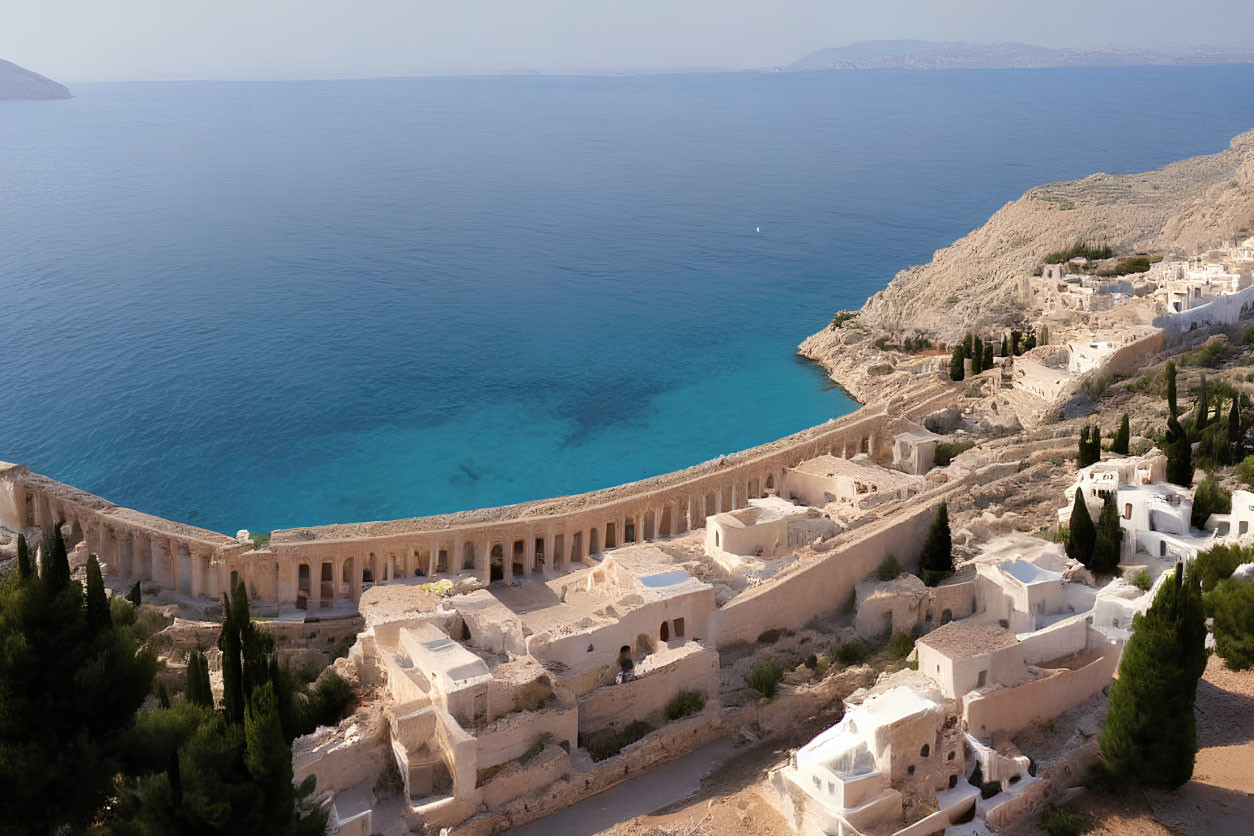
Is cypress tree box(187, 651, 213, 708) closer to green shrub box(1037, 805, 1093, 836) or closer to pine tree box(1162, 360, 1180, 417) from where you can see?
green shrub box(1037, 805, 1093, 836)

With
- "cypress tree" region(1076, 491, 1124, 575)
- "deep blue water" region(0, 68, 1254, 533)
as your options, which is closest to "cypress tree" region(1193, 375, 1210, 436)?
"cypress tree" region(1076, 491, 1124, 575)

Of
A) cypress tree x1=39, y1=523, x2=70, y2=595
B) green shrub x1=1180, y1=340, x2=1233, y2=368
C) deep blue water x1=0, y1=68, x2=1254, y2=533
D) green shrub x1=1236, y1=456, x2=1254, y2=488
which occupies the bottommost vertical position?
deep blue water x1=0, y1=68, x2=1254, y2=533

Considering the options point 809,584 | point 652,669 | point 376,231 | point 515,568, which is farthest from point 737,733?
point 376,231

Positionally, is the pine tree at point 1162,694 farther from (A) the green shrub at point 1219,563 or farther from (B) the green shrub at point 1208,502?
(B) the green shrub at point 1208,502

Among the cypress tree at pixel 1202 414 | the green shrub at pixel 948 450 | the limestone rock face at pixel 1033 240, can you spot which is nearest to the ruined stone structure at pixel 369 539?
the green shrub at pixel 948 450

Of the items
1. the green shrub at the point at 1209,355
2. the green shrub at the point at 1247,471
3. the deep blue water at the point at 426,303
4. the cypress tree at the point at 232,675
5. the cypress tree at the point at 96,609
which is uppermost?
the cypress tree at the point at 96,609

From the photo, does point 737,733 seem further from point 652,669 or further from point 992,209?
point 992,209

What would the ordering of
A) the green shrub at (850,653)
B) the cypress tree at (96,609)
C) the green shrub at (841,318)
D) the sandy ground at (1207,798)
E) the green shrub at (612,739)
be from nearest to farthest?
the cypress tree at (96,609), the sandy ground at (1207,798), the green shrub at (612,739), the green shrub at (850,653), the green shrub at (841,318)
